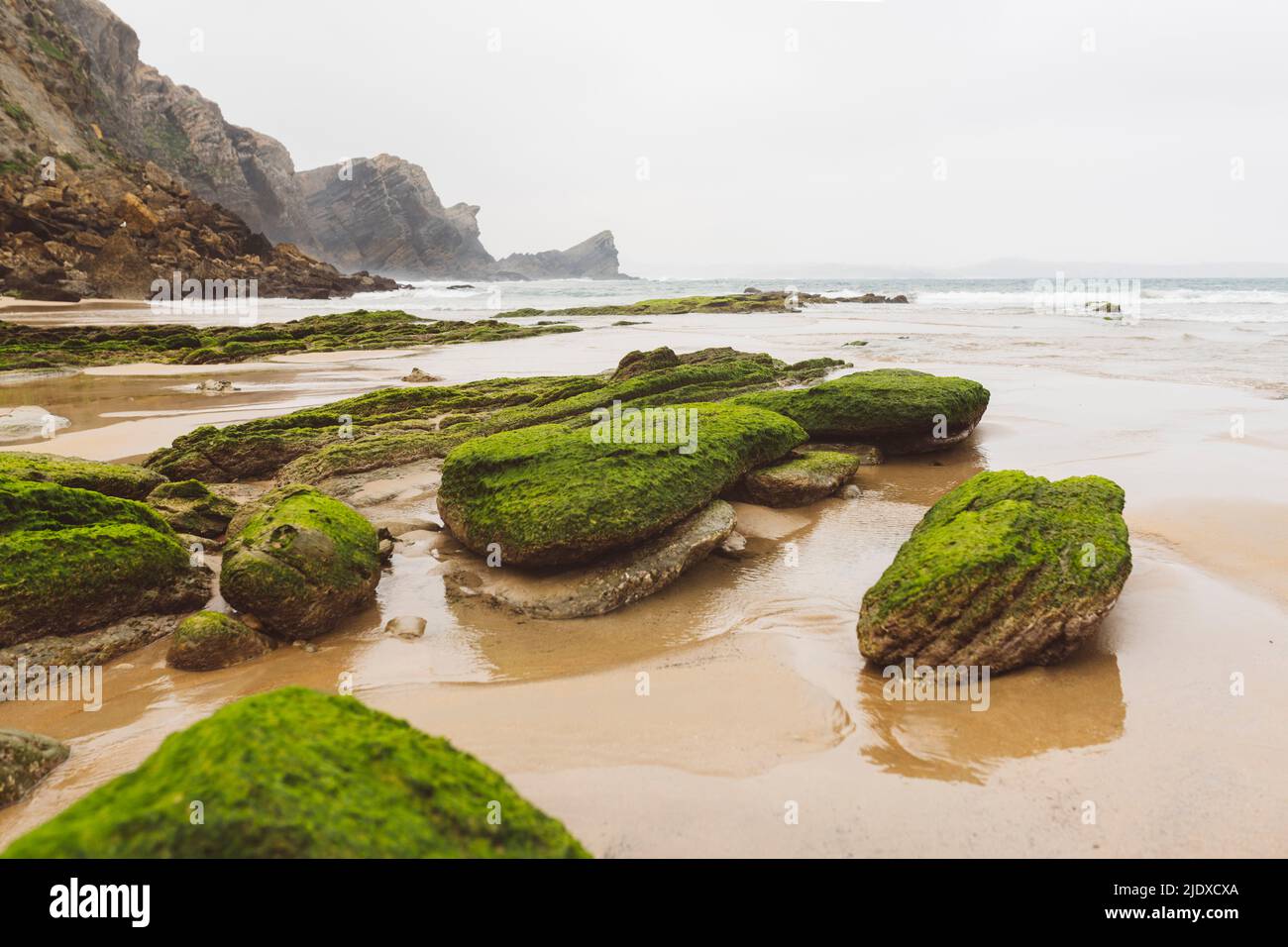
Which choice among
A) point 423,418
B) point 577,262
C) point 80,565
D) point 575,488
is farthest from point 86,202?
point 577,262

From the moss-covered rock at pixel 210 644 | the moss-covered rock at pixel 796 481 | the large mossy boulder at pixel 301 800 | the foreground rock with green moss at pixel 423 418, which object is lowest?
the moss-covered rock at pixel 210 644

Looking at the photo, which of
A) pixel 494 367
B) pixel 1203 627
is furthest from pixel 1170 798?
pixel 494 367

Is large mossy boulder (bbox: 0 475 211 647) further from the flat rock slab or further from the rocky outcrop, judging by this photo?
the rocky outcrop

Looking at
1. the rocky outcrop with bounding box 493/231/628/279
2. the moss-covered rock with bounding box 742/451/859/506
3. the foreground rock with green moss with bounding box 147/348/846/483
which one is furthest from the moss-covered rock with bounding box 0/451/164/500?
the rocky outcrop with bounding box 493/231/628/279

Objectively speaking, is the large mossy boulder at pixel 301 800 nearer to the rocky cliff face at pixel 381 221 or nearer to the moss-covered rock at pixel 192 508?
the moss-covered rock at pixel 192 508

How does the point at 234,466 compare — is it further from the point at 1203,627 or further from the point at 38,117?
the point at 38,117

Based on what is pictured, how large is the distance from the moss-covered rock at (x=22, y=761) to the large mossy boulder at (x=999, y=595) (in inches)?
160

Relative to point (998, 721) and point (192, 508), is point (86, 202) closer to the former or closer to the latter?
point (192, 508)

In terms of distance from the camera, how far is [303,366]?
18344 millimetres

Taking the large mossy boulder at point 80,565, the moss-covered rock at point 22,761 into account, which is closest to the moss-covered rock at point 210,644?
the large mossy boulder at point 80,565

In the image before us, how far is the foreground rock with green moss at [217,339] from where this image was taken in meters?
18.7

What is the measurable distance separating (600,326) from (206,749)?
97.1 ft

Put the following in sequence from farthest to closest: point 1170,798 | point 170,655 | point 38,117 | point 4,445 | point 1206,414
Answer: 1. point 38,117
2. point 1206,414
3. point 4,445
4. point 170,655
5. point 1170,798
